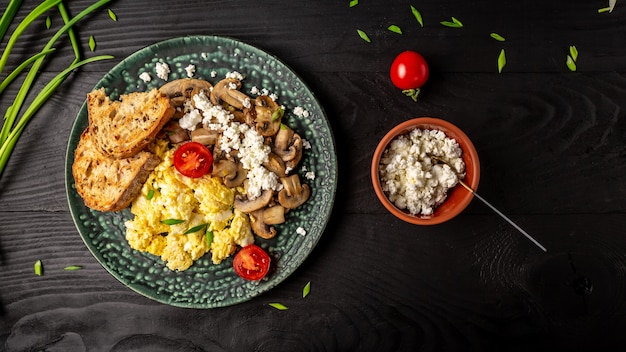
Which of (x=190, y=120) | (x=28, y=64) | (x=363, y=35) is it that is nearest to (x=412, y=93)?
(x=363, y=35)

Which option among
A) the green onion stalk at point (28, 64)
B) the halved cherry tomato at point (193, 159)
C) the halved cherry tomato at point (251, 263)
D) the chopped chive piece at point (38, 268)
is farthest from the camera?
the chopped chive piece at point (38, 268)

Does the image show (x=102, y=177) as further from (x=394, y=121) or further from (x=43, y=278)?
(x=394, y=121)

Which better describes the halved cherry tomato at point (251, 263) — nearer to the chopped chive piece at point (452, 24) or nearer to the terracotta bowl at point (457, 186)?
the terracotta bowl at point (457, 186)

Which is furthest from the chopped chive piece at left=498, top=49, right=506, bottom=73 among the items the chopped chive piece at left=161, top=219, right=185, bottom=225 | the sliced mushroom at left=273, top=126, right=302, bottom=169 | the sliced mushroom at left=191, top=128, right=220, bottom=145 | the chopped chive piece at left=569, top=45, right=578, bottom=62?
the chopped chive piece at left=161, top=219, right=185, bottom=225

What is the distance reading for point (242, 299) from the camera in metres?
2.80

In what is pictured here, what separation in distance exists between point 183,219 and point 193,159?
1.09 ft

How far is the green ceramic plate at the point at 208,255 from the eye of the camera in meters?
2.78

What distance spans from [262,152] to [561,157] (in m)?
1.70

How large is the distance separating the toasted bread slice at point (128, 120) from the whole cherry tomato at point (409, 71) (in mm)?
1215

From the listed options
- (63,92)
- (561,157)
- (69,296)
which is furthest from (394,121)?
(69,296)

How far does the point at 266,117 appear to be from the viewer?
8.96ft

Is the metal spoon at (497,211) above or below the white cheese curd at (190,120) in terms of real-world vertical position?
below

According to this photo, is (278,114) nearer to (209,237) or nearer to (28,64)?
(209,237)

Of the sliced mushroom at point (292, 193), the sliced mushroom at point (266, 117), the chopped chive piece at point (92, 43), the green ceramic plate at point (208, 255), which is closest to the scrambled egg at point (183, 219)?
the green ceramic plate at point (208, 255)
